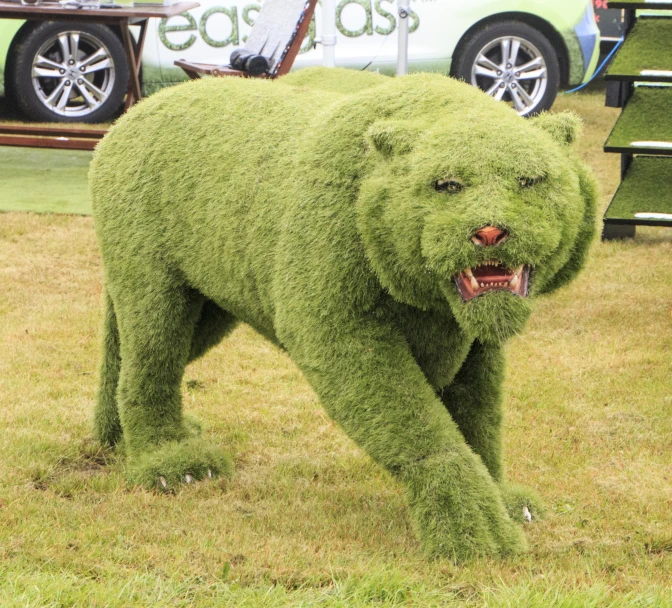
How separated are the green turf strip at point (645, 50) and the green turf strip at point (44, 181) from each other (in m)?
4.26

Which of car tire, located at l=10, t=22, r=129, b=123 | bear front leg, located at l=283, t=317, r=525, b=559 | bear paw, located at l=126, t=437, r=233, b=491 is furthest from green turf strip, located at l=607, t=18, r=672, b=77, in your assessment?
car tire, located at l=10, t=22, r=129, b=123

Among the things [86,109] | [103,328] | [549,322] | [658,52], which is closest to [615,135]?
[658,52]

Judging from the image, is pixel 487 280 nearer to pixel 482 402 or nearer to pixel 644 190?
pixel 482 402

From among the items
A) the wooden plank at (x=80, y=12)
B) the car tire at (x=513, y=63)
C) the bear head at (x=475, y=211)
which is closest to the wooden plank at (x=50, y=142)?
the wooden plank at (x=80, y=12)

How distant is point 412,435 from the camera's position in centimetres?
349

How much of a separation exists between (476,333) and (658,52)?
4.23m

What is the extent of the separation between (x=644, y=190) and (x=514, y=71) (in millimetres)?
4871

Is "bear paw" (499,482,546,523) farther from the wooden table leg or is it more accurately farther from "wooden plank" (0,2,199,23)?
the wooden table leg

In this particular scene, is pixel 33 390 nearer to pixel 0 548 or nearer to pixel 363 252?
pixel 0 548

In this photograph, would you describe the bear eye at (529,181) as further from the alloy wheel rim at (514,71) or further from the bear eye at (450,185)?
the alloy wheel rim at (514,71)

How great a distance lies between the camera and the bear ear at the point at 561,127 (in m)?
3.39

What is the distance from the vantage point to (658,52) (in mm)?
6793

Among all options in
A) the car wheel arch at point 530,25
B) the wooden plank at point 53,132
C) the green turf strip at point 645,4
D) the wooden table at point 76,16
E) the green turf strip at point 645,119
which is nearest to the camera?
the green turf strip at point 645,4

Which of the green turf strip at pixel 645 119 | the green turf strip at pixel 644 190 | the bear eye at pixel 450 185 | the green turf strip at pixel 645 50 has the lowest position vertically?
the green turf strip at pixel 644 190
